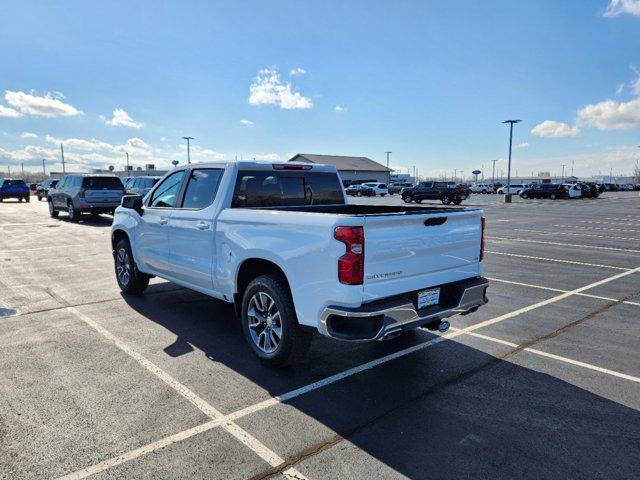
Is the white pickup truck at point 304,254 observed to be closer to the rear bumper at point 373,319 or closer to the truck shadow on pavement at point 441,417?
the rear bumper at point 373,319

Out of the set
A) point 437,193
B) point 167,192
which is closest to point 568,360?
point 167,192

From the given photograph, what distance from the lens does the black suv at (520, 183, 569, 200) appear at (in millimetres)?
49250

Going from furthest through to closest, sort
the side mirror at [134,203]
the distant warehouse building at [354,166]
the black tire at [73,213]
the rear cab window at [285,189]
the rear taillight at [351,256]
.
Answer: the distant warehouse building at [354,166] → the black tire at [73,213] → the side mirror at [134,203] → the rear cab window at [285,189] → the rear taillight at [351,256]

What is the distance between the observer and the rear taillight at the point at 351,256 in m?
3.49

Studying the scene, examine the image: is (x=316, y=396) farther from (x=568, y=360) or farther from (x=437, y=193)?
(x=437, y=193)

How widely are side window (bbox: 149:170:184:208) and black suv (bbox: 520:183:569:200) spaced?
50.7 meters

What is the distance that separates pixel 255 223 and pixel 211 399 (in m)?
1.59

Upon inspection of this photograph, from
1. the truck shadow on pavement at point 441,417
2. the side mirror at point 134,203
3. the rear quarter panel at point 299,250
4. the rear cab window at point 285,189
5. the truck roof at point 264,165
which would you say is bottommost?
the truck shadow on pavement at point 441,417

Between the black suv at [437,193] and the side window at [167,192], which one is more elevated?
the side window at [167,192]

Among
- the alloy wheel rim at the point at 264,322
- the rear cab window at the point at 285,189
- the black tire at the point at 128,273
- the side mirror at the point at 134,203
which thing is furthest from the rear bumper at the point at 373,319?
the black tire at the point at 128,273

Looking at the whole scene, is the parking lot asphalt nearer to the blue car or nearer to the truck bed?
the truck bed

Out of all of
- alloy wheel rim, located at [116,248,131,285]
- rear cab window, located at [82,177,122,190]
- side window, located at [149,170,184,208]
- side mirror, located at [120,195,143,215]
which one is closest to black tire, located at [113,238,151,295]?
alloy wheel rim, located at [116,248,131,285]

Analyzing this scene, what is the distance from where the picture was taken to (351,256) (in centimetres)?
349

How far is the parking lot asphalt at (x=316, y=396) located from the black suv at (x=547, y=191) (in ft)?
156
